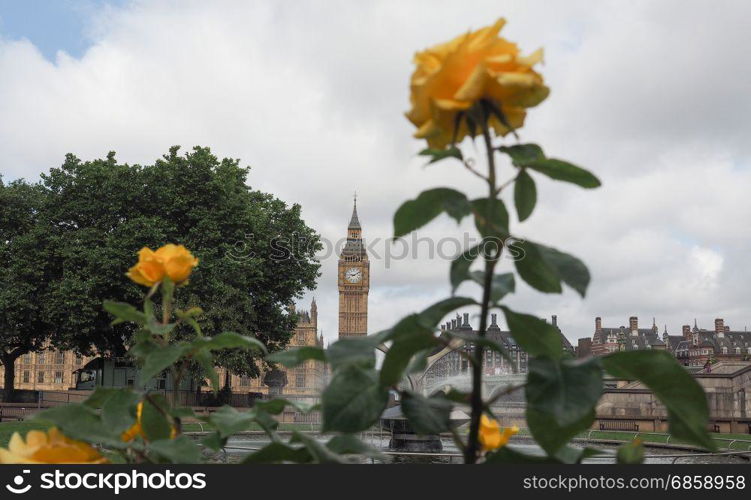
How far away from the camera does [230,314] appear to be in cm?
2745

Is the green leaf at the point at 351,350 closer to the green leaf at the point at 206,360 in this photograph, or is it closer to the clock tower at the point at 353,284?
the green leaf at the point at 206,360

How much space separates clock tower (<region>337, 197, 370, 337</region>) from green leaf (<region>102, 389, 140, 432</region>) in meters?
122

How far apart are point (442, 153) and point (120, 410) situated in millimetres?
664

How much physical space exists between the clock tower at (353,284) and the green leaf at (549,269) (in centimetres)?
12179

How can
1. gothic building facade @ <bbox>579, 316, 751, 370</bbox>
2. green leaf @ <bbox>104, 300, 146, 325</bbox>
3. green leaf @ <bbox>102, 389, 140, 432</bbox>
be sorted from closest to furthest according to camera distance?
A: green leaf @ <bbox>102, 389, 140, 432</bbox> < green leaf @ <bbox>104, 300, 146, 325</bbox> < gothic building facade @ <bbox>579, 316, 751, 370</bbox>

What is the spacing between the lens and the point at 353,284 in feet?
412

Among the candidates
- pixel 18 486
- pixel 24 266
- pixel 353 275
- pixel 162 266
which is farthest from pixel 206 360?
pixel 353 275

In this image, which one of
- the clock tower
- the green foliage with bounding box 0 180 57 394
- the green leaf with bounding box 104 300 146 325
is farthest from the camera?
the clock tower

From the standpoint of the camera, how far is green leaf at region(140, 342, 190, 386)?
1.24 m

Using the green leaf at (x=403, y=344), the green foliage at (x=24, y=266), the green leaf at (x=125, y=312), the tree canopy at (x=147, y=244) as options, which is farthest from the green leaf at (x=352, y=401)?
the green foliage at (x=24, y=266)

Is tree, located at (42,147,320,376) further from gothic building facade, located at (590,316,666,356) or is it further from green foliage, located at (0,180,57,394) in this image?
gothic building facade, located at (590,316,666,356)

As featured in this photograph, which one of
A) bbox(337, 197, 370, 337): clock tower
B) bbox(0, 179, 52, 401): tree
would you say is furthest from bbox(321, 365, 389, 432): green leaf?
bbox(337, 197, 370, 337): clock tower

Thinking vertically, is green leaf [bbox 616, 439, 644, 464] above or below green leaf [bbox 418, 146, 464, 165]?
below

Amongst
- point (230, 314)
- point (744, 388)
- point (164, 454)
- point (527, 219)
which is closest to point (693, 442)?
point (527, 219)
